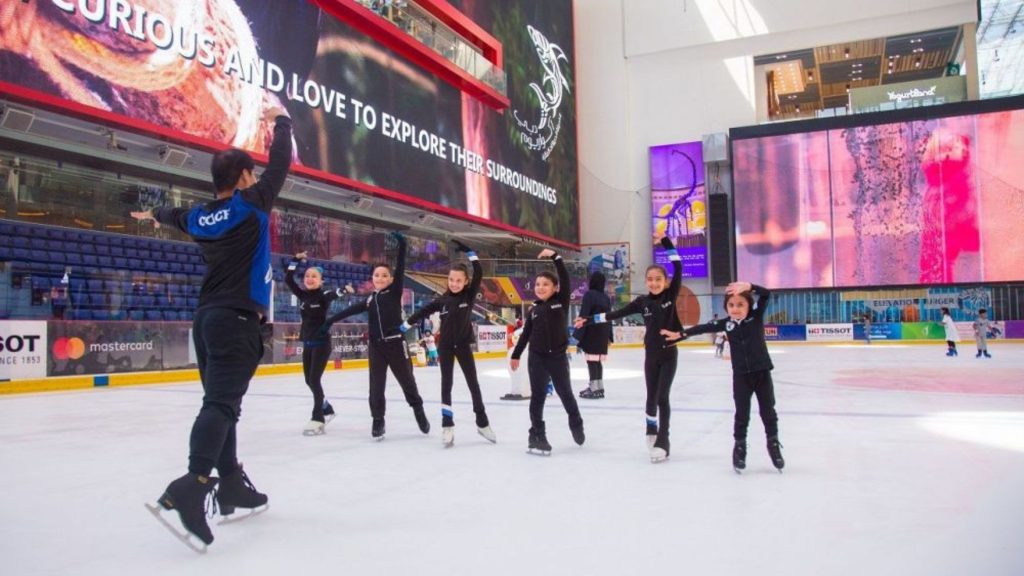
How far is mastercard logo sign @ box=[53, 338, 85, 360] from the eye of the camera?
11.2m

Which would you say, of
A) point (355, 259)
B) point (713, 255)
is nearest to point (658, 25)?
point (713, 255)

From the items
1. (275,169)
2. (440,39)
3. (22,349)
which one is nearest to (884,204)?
(440,39)

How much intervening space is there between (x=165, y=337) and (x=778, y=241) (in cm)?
2661

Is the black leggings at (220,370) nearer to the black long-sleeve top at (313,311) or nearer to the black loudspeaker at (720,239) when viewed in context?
the black long-sleeve top at (313,311)

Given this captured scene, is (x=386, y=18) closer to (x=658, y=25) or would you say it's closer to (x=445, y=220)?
(x=445, y=220)

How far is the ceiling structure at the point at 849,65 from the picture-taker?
112 feet

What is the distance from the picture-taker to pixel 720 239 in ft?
108

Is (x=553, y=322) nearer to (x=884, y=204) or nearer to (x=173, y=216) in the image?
(x=173, y=216)

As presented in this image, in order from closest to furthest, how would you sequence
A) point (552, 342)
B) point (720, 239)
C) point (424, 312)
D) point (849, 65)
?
point (552, 342), point (424, 312), point (720, 239), point (849, 65)

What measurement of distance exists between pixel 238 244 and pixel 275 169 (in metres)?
0.35

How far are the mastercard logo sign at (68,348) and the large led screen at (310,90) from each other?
12.8ft

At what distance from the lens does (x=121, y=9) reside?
12273 millimetres

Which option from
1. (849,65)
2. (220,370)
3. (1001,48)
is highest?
(849,65)

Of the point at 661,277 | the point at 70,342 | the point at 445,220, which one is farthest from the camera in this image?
the point at 445,220
